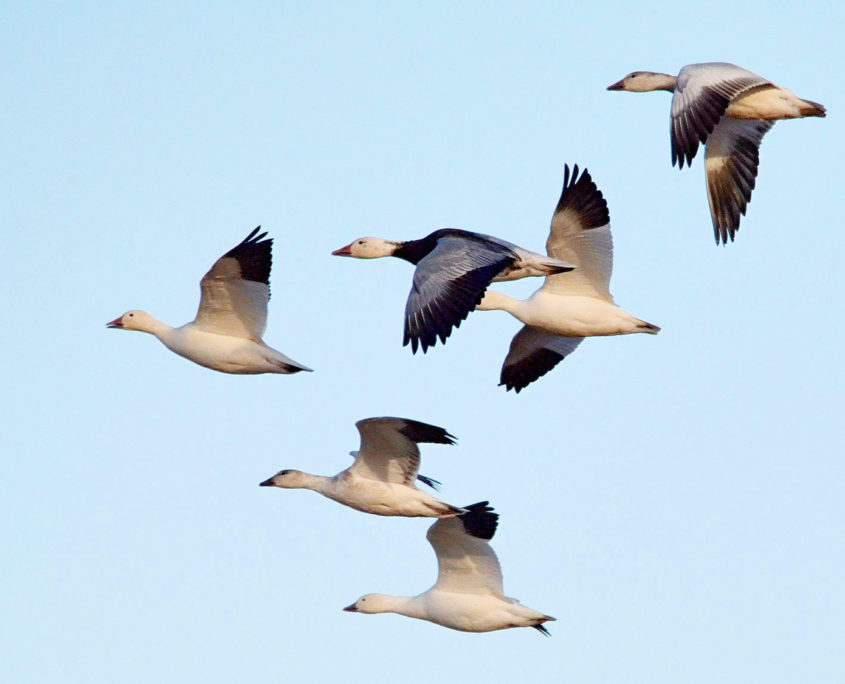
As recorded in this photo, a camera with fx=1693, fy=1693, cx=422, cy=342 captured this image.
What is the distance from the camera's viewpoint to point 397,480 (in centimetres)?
1370

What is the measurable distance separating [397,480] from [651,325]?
8.18 ft

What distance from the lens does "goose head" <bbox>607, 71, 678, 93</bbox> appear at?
15.3 meters

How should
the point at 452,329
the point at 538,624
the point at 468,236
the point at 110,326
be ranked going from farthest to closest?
Answer: the point at 110,326 → the point at 538,624 → the point at 468,236 → the point at 452,329

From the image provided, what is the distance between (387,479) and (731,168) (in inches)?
162

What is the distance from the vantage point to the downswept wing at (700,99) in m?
13.1

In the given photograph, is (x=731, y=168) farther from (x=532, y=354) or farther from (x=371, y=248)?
(x=371, y=248)

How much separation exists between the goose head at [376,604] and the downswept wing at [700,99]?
4969 millimetres

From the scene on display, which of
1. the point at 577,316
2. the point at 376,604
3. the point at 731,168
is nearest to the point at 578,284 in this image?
the point at 577,316

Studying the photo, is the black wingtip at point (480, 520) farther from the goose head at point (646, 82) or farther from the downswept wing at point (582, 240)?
the goose head at point (646, 82)

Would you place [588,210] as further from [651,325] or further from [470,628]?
[470,628]

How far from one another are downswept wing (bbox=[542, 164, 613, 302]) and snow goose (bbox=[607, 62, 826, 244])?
1075mm

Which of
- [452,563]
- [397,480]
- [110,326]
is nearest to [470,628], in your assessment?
[452,563]

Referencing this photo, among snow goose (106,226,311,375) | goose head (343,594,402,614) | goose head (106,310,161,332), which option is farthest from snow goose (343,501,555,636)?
goose head (106,310,161,332)

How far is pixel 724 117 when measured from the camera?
1460 cm
